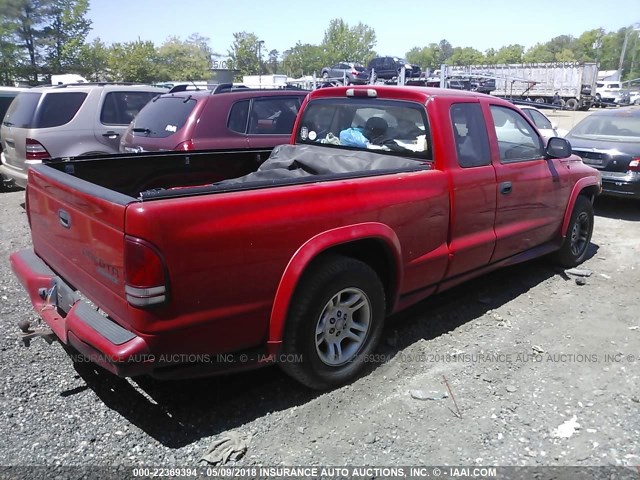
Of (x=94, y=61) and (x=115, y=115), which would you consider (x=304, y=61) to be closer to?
(x=94, y=61)

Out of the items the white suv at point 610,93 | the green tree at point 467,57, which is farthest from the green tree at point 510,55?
the white suv at point 610,93

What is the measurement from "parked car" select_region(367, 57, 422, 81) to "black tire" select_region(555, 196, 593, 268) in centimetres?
2166

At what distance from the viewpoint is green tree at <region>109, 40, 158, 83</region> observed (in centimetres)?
4419

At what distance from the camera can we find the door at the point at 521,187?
13.8ft

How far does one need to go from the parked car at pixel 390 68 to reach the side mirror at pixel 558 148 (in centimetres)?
2232

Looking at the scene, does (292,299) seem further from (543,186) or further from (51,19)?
(51,19)

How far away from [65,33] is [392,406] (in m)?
41.4

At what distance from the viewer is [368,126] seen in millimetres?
4098

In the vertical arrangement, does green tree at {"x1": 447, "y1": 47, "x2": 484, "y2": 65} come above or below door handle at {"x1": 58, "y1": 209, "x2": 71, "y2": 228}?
above

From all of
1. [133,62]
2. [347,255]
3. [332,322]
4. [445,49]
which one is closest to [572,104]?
[133,62]

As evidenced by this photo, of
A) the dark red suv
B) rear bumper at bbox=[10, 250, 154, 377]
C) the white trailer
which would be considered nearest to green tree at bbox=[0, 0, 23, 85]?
the white trailer

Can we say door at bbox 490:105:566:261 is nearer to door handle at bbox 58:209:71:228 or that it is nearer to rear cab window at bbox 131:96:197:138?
door handle at bbox 58:209:71:228

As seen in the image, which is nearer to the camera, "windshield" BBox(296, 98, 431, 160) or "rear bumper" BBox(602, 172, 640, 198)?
"windshield" BBox(296, 98, 431, 160)

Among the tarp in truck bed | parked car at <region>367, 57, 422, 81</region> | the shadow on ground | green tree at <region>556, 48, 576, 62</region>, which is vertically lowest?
the shadow on ground
